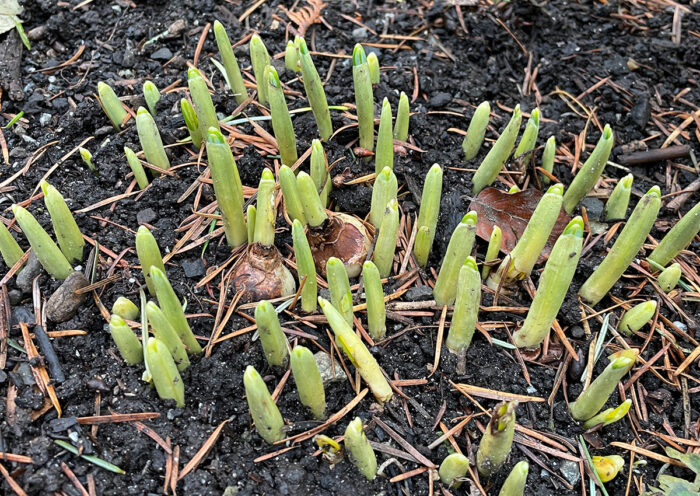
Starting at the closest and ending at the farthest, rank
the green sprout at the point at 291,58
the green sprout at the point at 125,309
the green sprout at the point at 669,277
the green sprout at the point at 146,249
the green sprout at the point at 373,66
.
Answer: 1. the green sprout at the point at 146,249
2. the green sprout at the point at 125,309
3. the green sprout at the point at 669,277
4. the green sprout at the point at 373,66
5. the green sprout at the point at 291,58

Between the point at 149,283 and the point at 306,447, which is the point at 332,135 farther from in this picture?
the point at 306,447

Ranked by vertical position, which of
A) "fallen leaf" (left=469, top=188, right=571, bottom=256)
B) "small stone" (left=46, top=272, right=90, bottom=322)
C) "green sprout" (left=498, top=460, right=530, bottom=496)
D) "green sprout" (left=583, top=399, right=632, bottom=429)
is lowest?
"green sprout" (left=583, top=399, right=632, bottom=429)

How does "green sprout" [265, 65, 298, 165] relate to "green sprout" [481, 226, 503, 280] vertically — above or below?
above

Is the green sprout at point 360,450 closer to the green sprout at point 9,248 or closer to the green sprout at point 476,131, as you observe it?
the green sprout at point 9,248

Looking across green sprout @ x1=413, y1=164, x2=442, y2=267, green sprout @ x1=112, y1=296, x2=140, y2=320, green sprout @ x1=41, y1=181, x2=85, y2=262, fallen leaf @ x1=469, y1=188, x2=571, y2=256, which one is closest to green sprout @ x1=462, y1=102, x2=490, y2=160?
fallen leaf @ x1=469, y1=188, x2=571, y2=256

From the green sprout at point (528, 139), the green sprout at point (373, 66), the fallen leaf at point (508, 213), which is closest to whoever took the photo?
the fallen leaf at point (508, 213)

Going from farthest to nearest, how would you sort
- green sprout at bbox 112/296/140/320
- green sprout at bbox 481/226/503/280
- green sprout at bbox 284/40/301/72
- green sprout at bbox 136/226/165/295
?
green sprout at bbox 284/40/301/72, green sprout at bbox 481/226/503/280, green sprout at bbox 112/296/140/320, green sprout at bbox 136/226/165/295

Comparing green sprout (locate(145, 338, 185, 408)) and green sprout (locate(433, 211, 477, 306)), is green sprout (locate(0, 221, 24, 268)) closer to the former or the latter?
green sprout (locate(145, 338, 185, 408))

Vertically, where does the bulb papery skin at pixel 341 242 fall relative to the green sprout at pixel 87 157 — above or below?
below

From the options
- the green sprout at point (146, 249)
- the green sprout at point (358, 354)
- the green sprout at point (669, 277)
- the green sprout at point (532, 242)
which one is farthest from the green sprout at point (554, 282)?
the green sprout at point (146, 249)
